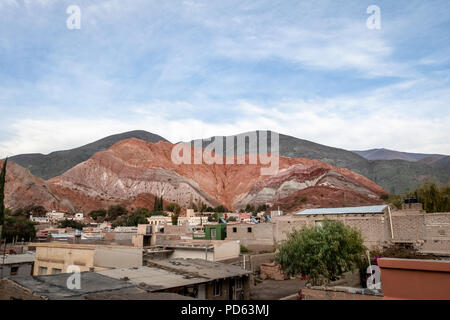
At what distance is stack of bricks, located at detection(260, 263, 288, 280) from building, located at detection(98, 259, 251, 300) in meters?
7.93

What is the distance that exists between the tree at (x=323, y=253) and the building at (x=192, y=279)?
116 inches

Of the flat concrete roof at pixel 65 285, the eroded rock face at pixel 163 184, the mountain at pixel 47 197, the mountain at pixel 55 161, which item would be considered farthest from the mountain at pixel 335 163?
the flat concrete roof at pixel 65 285

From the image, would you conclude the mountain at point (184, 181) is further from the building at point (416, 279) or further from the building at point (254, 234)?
Answer: the building at point (416, 279)

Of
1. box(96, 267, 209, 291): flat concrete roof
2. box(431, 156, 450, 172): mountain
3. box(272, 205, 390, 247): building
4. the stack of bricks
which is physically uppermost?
box(431, 156, 450, 172): mountain

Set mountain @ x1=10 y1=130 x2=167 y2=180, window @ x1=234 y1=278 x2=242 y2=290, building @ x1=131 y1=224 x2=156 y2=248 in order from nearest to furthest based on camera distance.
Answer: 1. window @ x1=234 y1=278 x2=242 y2=290
2. building @ x1=131 y1=224 x2=156 y2=248
3. mountain @ x1=10 y1=130 x2=167 y2=180

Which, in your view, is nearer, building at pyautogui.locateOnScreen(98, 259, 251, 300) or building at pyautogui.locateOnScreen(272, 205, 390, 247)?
building at pyautogui.locateOnScreen(98, 259, 251, 300)

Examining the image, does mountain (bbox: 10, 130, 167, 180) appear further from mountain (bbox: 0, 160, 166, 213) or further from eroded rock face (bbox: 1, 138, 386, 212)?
mountain (bbox: 0, 160, 166, 213)

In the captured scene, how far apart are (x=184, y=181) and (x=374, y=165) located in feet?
276

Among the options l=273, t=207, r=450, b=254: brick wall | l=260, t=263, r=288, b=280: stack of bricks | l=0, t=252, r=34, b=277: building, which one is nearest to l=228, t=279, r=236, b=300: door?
l=260, t=263, r=288, b=280: stack of bricks

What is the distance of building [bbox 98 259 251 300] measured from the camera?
11.9 meters

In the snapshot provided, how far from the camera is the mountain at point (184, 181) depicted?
10333cm

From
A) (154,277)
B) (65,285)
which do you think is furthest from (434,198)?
(65,285)
